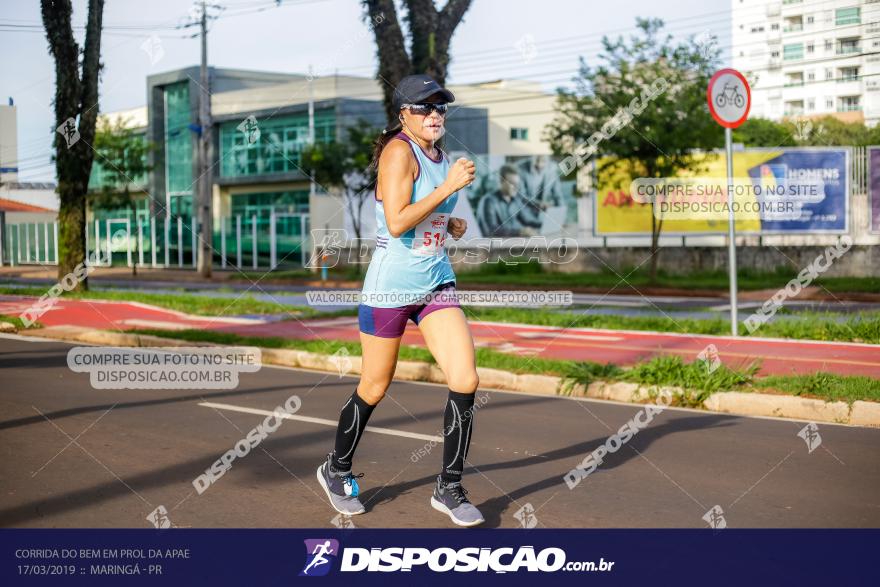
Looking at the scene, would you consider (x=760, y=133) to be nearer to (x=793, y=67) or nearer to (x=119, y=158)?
(x=793, y=67)

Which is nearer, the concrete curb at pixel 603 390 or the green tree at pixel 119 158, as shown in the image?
the concrete curb at pixel 603 390

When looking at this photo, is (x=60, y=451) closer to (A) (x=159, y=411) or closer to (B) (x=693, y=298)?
(A) (x=159, y=411)

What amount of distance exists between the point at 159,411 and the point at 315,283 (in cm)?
2493

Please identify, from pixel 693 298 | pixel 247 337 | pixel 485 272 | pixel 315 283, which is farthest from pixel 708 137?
pixel 247 337

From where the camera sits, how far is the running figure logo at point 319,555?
4074 millimetres

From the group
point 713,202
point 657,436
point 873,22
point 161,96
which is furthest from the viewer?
point 161,96

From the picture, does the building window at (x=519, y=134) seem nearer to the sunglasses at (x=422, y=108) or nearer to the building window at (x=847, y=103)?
the building window at (x=847, y=103)

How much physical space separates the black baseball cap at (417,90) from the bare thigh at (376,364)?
3.62 feet

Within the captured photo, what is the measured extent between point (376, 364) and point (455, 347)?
0.43m

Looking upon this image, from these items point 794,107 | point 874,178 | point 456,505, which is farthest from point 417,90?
point 794,107

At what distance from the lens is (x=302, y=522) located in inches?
188

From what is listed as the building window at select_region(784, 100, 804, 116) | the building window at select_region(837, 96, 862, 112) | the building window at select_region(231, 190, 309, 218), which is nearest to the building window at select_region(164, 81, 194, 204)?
the building window at select_region(231, 190, 309, 218)

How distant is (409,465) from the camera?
6.03 meters

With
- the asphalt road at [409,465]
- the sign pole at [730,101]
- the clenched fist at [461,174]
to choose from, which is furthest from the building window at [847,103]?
the clenched fist at [461,174]
